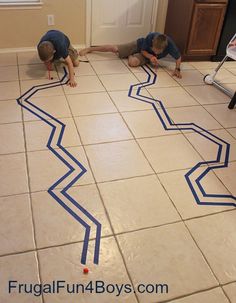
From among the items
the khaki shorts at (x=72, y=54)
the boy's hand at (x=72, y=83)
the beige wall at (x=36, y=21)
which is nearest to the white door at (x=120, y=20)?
the beige wall at (x=36, y=21)

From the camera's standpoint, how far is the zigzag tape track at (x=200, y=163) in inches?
68.2

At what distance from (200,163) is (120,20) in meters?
2.22

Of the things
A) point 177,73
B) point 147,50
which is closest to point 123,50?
point 147,50

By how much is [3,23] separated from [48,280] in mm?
2754

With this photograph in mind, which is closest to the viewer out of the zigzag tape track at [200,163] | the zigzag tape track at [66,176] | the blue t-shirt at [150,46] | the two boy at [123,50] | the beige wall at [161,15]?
the zigzag tape track at [66,176]

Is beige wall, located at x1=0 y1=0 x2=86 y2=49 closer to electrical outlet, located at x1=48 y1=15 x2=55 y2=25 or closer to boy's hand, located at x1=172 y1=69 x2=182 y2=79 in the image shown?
electrical outlet, located at x1=48 y1=15 x2=55 y2=25

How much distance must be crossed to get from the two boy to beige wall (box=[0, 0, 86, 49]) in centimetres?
33

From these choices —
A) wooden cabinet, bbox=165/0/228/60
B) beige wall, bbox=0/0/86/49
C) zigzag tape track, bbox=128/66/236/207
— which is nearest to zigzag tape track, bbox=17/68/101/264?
zigzag tape track, bbox=128/66/236/207

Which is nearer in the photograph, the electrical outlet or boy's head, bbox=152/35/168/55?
boy's head, bbox=152/35/168/55

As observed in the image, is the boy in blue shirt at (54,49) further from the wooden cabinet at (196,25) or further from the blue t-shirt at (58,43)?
the wooden cabinet at (196,25)

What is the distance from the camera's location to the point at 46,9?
126 inches

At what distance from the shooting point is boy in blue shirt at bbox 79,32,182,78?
2.95 metres

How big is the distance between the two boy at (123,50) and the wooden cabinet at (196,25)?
253 millimetres

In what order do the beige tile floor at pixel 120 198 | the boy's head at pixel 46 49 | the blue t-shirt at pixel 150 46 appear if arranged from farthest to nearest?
the blue t-shirt at pixel 150 46 < the boy's head at pixel 46 49 < the beige tile floor at pixel 120 198
